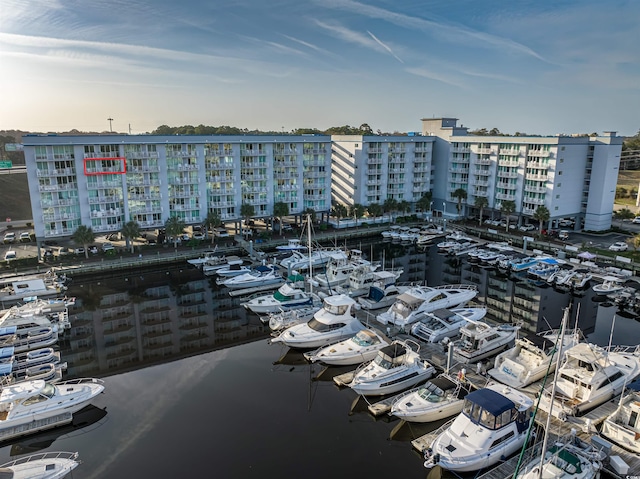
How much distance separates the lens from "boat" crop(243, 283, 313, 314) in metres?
43.6

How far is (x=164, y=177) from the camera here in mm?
66688

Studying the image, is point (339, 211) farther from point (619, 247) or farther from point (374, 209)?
point (619, 247)

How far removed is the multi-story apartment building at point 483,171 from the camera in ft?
239

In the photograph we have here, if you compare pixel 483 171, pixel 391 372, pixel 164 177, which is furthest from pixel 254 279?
pixel 483 171

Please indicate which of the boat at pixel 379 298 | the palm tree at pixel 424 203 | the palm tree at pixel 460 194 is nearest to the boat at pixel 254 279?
the boat at pixel 379 298

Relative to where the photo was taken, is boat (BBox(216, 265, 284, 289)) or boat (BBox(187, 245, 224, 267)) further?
boat (BBox(187, 245, 224, 267))

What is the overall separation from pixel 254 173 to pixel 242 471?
55529 millimetres

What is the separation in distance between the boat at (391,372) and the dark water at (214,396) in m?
1.28

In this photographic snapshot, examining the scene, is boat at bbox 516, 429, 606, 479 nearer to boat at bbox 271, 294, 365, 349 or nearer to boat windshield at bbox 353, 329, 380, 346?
boat windshield at bbox 353, 329, 380, 346

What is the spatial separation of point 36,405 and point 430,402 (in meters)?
23.6

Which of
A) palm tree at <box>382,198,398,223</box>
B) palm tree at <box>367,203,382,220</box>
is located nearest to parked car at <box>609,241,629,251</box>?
palm tree at <box>382,198,398,223</box>

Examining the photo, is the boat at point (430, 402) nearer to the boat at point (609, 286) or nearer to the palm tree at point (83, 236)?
the boat at point (609, 286)

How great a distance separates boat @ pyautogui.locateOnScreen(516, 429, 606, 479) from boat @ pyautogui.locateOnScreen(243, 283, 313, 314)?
24.9 m

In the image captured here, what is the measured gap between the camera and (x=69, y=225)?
6047 cm
